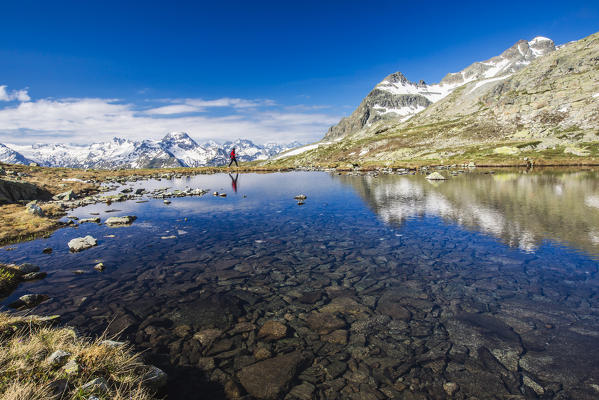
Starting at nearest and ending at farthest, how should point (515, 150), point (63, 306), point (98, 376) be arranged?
point (98, 376) → point (63, 306) → point (515, 150)

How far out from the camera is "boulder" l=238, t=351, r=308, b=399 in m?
7.57

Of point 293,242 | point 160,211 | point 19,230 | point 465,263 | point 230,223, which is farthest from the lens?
point 160,211

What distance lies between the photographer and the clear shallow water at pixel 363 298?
8.13 m

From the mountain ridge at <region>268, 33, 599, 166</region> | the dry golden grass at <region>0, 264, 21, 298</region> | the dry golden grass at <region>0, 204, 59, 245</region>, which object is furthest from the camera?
the mountain ridge at <region>268, 33, 599, 166</region>

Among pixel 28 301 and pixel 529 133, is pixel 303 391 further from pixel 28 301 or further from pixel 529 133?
pixel 529 133

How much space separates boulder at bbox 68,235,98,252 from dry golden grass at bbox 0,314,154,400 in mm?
13488

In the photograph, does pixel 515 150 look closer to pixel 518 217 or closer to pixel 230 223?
pixel 518 217

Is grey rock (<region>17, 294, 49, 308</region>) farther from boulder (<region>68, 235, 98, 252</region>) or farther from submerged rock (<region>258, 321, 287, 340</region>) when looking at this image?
submerged rock (<region>258, 321, 287, 340</region>)

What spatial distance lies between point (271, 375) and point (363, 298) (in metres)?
5.58

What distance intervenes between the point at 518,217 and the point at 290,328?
24884mm

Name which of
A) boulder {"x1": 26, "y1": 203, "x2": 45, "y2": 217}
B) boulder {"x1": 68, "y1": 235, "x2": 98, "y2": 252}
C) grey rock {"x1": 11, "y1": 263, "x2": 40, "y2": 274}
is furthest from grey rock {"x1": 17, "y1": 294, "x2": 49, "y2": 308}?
boulder {"x1": 26, "y1": 203, "x2": 45, "y2": 217}

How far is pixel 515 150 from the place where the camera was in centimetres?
10125

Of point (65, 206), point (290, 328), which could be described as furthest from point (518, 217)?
point (65, 206)

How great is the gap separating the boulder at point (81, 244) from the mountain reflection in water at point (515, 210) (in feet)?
79.4
